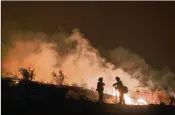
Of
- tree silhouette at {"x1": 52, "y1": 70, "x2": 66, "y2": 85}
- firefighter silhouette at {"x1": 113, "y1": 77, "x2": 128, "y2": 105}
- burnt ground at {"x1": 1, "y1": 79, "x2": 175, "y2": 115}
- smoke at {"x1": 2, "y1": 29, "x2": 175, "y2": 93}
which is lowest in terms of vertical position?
burnt ground at {"x1": 1, "y1": 79, "x2": 175, "y2": 115}

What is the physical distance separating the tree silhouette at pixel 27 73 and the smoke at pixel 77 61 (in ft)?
0.12

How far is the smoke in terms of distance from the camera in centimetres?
312

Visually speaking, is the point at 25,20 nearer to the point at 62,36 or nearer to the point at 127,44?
the point at 62,36

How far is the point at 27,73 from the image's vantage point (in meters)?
3.10

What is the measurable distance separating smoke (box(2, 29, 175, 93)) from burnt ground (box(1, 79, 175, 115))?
0.13m

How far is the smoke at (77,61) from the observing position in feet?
10.2

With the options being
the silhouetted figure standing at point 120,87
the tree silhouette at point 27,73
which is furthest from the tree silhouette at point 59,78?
the silhouetted figure standing at point 120,87

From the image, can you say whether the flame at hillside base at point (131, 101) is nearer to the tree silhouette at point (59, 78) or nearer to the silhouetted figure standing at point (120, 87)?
the silhouetted figure standing at point (120, 87)

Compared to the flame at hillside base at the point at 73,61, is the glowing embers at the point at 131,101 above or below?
below

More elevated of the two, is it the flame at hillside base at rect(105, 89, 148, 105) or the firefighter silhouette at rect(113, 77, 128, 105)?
the firefighter silhouette at rect(113, 77, 128, 105)

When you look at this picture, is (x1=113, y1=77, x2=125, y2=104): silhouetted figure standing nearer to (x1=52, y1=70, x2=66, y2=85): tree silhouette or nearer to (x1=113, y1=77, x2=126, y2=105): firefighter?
(x1=113, y1=77, x2=126, y2=105): firefighter

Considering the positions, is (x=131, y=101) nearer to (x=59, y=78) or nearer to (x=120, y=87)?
(x=120, y=87)

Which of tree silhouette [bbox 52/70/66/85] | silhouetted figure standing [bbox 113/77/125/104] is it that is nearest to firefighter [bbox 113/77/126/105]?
silhouetted figure standing [bbox 113/77/125/104]

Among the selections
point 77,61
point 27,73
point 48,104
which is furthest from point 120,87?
point 27,73
